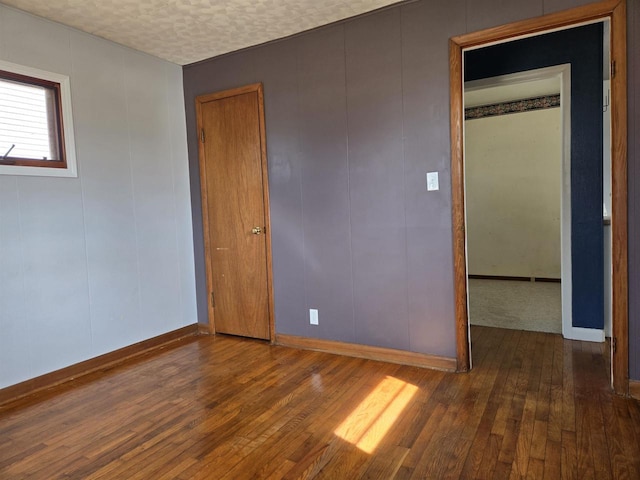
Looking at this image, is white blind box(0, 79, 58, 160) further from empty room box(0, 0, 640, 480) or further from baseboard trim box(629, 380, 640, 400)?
baseboard trim box(629, 380, 640, 400)

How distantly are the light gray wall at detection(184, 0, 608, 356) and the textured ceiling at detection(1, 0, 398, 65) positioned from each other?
0.16 m

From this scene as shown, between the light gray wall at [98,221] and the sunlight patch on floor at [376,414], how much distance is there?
2056 millimetres

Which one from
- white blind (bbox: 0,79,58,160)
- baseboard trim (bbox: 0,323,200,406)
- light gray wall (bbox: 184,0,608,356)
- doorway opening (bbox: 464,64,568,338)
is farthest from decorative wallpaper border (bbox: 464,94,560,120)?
white blind (bbox: 0,79,58,160)

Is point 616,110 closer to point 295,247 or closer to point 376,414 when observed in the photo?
point 376,414

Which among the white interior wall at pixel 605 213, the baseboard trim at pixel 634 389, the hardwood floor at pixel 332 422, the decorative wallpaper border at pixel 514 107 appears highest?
the decorative wallpaper border at pixel 514 107

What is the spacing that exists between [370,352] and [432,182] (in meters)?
1.32

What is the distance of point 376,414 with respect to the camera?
89.4 inches

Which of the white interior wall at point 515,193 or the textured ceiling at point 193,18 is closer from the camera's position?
the textured ceiling at point 193,18

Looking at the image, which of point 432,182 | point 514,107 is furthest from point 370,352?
point 514,107

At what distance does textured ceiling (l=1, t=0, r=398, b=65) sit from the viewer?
268 centimetres

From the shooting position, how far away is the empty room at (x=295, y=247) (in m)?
2.10

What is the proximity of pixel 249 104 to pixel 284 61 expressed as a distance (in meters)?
0.46

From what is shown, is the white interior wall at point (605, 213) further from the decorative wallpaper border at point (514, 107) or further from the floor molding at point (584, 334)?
the decorative wallpaper border at point (514, 107)

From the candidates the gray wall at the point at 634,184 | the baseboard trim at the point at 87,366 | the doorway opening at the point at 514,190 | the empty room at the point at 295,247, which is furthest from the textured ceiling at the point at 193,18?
the doorway opening at the point at 514,190
